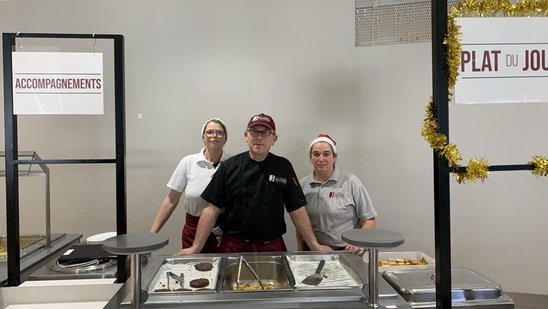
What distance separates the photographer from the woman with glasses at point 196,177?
8.39 ft

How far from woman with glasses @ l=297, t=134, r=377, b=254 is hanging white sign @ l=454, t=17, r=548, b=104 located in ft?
3.95

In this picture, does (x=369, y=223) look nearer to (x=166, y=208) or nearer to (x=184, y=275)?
(x=184, y=275)

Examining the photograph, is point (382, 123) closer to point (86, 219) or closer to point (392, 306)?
point (392, 306)

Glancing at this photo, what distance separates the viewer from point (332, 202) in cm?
235

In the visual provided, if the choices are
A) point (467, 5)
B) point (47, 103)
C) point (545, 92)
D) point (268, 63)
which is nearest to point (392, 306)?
point (545, 92)

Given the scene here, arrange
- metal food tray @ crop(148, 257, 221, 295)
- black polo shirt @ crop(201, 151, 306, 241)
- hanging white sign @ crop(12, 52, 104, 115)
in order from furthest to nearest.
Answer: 1. black polo shirt @ crop(201, 151, 306, 241)
2. hanging white sign @ crop(12, 52, 104, 115)
3. metal food tray @ crop(148, 257, 221, 295)

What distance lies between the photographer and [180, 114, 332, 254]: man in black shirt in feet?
6.84

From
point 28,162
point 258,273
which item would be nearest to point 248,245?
point 258,273

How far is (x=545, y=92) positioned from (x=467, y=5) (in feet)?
1.28

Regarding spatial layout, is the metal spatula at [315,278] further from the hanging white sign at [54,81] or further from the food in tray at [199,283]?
the hanging white sign at [54,81]

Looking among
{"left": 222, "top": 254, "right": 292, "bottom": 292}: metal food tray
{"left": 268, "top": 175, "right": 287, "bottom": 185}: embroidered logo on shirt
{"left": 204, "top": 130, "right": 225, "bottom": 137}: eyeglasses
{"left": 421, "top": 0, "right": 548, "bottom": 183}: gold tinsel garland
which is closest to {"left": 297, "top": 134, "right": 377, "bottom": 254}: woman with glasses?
{"left": 268, "top": 175, "right": 287, "bottom": 185}: embroidered logo on shirt

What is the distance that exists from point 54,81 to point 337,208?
64.9 inches

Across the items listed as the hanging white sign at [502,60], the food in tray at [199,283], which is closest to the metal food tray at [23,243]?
the food in tray at [199,283]

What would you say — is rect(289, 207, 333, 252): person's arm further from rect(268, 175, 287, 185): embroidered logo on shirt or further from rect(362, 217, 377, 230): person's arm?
rect(362, 217, 377, 230): person's arm
